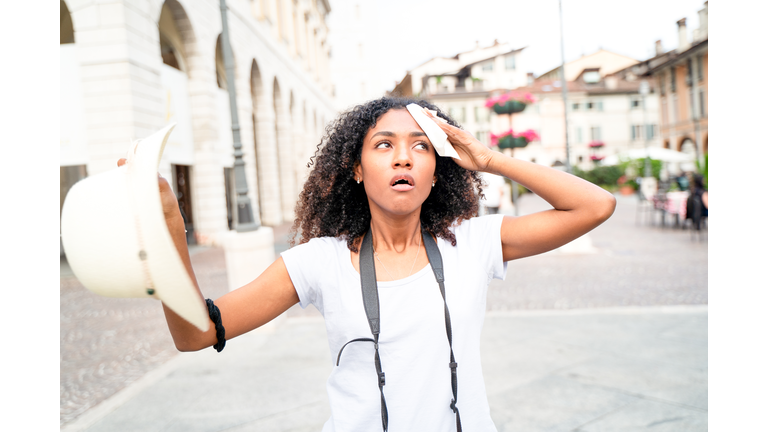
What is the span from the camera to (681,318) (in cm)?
548

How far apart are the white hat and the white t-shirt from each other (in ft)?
1.80

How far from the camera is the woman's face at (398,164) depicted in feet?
4.80

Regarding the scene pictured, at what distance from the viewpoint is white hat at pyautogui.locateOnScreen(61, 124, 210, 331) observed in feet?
3.00

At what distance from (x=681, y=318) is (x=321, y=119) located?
34471 millimetres

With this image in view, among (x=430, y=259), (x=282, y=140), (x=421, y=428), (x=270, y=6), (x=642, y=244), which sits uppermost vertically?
(x=270, y=6)

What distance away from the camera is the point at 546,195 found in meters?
1.53

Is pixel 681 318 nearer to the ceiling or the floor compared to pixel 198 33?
nearer to the floor

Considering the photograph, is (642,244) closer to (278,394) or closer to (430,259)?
(278,394)

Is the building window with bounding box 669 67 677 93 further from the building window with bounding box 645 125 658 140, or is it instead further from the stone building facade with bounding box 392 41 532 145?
the building window with bounding box 645 125 658 140

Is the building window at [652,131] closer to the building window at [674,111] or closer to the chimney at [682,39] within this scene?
the building window at [674,111]

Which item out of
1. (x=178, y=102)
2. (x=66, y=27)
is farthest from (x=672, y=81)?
(x=66, y=27)
